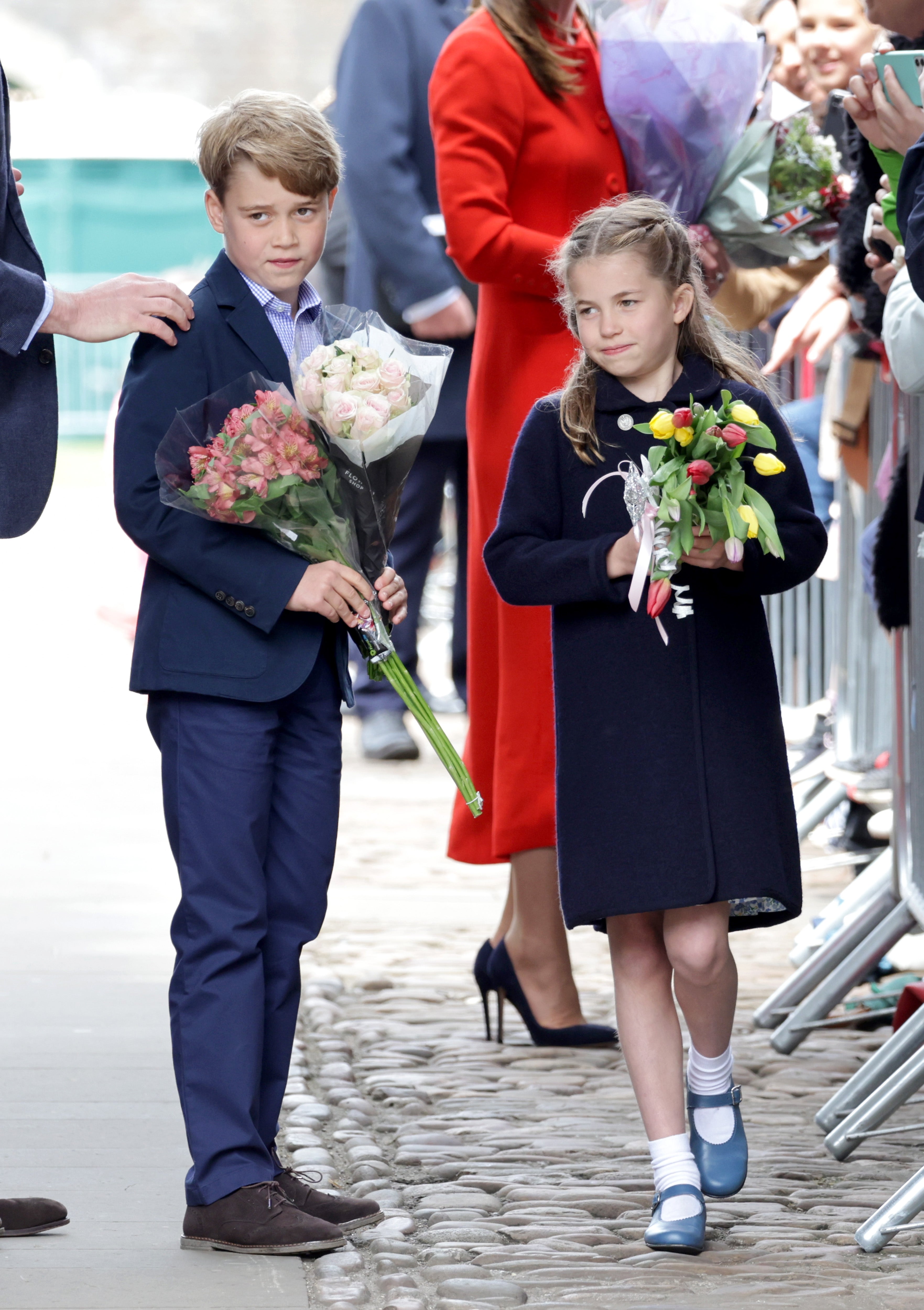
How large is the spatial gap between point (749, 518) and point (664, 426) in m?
0.18

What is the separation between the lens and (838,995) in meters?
4.47

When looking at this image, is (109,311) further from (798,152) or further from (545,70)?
(798,152)

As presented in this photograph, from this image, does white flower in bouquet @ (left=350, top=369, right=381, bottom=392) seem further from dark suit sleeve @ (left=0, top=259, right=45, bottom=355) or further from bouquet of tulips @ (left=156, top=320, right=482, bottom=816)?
dark suit sleeve @ (left=0, top=259, right=45, bottom=355)

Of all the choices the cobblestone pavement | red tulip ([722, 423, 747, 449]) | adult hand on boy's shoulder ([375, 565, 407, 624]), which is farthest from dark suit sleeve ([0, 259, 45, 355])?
the cobblestone pavement

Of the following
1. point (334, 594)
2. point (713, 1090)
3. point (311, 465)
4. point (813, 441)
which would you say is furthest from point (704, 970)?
point (813, 441)

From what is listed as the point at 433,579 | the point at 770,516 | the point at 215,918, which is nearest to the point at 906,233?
the point at 770,516

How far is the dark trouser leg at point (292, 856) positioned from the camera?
3307mm

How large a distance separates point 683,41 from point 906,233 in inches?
58.7

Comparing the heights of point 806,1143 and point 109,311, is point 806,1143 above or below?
below

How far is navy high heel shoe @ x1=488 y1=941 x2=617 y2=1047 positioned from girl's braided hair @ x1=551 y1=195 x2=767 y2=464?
149cm

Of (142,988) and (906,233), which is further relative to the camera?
(142,988)

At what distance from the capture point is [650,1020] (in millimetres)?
3275

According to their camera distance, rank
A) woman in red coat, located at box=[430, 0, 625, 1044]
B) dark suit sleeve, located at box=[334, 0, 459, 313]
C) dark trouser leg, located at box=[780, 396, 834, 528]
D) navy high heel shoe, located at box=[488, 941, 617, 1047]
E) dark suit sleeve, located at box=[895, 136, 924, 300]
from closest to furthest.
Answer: dark suit sleeve, located at box=[895, 136, 924, 300] < woman in red coat, located at box=[430, 0, 625, 1044] < navy high heel shoe, located at box=[488, 941, 617, 1047] < dark trouser leg, located at box=[780, 396, 834, 528] < dark suit sleeve, located at box=[334, 0, 459, 313]

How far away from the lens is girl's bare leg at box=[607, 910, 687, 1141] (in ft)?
10.6
